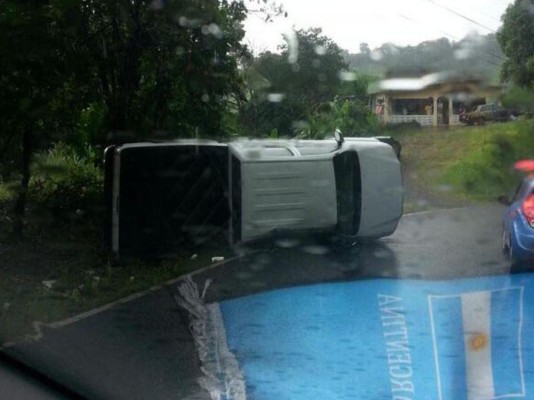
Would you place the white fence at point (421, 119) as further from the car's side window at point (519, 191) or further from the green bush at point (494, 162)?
the car's side window at point (519, 191)

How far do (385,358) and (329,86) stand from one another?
5.87 feet

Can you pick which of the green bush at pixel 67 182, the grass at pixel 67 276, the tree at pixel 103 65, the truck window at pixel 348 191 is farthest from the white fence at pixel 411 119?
the green bush at pixel 67 182

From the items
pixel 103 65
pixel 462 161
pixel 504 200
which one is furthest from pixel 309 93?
pixel 103 65

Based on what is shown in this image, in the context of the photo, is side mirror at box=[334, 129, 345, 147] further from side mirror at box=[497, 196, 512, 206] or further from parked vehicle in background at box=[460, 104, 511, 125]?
side mirror at box=[497, 196, 512, 206]

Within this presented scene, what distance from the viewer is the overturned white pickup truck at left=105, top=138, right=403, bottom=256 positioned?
5.38 meters

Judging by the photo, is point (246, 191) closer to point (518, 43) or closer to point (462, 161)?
point (462, 161)

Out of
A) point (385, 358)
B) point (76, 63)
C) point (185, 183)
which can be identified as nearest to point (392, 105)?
point (385, 358)

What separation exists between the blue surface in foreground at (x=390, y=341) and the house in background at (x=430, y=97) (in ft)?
3.43

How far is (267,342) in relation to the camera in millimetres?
4785

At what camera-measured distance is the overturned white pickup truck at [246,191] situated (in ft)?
17.7

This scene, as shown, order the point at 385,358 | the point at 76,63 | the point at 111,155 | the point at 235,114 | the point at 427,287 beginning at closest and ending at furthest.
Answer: the point at 385,358
the point at 427,287
the point at 235,114
the point at 111,155
the point at 76,63

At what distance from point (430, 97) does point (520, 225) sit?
0.90 metres

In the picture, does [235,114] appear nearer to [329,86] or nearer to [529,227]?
[329,86]

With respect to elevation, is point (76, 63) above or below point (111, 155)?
above
